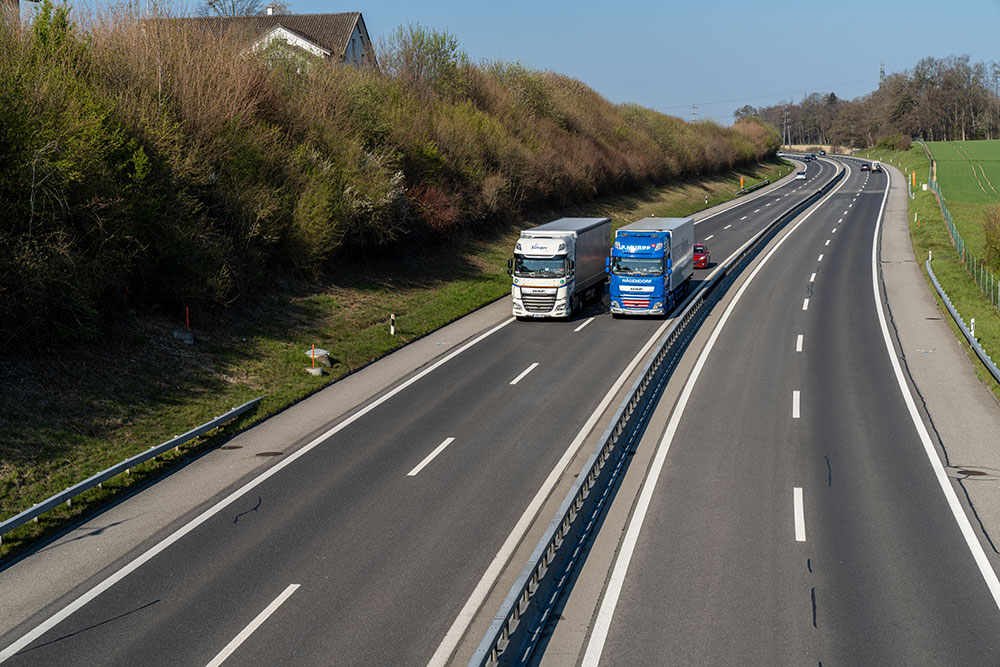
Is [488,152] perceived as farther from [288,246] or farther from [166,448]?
[166,448]

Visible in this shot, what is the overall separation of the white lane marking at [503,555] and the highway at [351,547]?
0.03 m

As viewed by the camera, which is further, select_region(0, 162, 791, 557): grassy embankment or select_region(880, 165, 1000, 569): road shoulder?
select_region(0, 162, 791, 557): grassy embankment

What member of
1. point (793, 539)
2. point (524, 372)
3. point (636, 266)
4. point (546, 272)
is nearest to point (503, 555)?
point (793, 539)

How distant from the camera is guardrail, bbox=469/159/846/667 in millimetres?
10234

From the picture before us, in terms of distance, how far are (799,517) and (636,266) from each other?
19.1 m

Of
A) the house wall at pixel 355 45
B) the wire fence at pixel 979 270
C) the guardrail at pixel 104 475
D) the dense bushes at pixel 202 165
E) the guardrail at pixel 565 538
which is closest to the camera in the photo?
the guardrail at pixel 565 538

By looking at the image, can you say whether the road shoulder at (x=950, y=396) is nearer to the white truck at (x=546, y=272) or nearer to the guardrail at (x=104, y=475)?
the white truck at (x=546, y=272)

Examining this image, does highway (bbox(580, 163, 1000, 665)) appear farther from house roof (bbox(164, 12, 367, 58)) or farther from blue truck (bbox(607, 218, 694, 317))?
house roof (bbox(164, 12, 367, 58))

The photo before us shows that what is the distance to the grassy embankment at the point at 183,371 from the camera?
58.5ft

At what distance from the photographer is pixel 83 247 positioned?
23.4m

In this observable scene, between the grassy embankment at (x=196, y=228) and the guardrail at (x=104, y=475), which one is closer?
the guardrail at (x=104, y=475)

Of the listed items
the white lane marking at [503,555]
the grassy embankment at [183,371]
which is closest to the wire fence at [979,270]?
the grassy embankment at [183,371]

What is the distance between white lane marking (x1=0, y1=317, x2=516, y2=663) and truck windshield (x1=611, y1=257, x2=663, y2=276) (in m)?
11.4

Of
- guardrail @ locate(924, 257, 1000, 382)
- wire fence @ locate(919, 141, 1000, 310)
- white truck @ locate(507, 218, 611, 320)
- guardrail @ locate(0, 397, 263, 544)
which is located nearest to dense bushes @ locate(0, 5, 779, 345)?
guardrail @ locate(0, 397, 263, 544)
